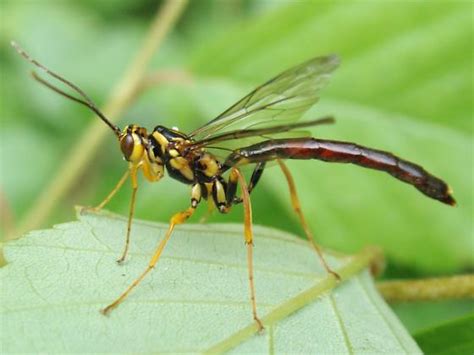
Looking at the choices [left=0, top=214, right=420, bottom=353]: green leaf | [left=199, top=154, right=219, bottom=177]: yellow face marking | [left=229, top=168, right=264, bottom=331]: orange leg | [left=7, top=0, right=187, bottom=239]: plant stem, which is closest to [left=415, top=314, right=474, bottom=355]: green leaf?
[left=0, top=214, right=420, bottom=353]: green leaf

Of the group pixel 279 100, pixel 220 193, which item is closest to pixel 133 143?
pixel 220 193

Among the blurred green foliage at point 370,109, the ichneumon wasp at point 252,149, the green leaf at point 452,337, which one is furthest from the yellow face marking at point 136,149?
the green leaf at point 452,337

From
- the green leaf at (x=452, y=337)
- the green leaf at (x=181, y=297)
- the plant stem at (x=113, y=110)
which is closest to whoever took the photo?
the green leaf at (x=181, y=297)

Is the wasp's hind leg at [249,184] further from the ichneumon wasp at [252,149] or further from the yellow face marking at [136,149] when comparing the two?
the yellow face marking at [136,149]

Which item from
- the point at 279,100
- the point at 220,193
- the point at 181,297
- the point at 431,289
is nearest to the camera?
the point at 181,297

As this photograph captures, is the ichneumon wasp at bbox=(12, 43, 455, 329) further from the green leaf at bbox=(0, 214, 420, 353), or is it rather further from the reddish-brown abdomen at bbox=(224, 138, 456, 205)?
the green leaf at bbox=(0, 214, 420, 353)

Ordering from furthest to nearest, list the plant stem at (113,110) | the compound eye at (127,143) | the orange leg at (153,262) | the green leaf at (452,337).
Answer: the plant stem at (113,110) → the compound eye at (127,143) → the green leaf at (452,337) → the orange leg at (153,262)

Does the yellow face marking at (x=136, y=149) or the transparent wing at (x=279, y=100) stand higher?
the transparent wing at (x=279, y=100)

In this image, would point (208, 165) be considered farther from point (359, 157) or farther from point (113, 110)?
point (113, 110)
